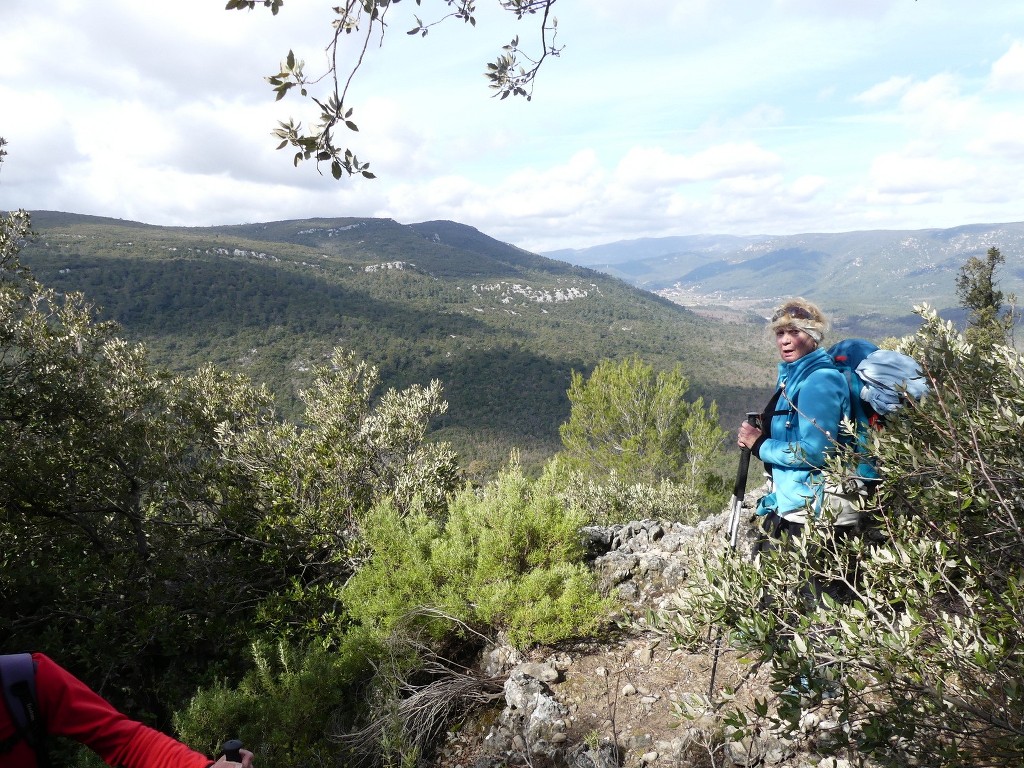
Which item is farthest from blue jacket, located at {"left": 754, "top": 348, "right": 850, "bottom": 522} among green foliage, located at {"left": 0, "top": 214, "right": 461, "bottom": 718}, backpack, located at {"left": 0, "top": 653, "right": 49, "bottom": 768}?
green foliage, located at {"left": 0, "top": 214, "right": 461, "bottom": 718}

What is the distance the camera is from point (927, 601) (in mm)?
1957

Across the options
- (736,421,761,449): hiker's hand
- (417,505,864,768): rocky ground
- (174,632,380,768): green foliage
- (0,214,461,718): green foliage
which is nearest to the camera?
(417,505,864,768): rocky ground

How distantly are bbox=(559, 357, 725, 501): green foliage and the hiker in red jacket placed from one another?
13187mm

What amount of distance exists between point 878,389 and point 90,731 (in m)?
3.56

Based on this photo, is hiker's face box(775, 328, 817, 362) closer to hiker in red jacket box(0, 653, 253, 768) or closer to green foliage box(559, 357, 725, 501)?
hiker in red jacket box(0, 653, 253, 768)

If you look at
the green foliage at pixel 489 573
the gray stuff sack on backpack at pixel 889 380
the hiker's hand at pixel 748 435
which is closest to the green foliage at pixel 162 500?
the green foliage at pixel 489 573

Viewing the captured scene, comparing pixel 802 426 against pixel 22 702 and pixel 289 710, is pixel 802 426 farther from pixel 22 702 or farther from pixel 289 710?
pixel 289 710

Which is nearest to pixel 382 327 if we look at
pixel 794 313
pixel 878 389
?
pixel 794 313

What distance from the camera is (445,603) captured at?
4473mm

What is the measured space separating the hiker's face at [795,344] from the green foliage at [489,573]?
2.40 metres

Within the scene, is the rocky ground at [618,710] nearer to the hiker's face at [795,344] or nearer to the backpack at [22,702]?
the hiker's face at [795,344]

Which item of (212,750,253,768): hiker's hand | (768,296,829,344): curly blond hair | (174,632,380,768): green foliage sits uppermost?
(768,296,829,344): curly blond hair

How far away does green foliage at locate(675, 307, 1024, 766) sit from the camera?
5.46 feet

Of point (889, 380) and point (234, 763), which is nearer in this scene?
point (234, 763)
